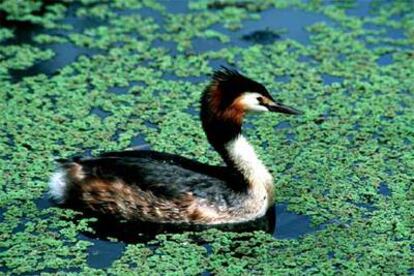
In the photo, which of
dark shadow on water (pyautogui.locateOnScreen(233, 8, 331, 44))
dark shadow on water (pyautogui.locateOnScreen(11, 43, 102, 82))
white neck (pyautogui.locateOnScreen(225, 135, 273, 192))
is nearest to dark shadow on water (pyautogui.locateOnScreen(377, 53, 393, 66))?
dark shadow on water (pyautogui.locateOnScreen(233, 8, 331, 44))

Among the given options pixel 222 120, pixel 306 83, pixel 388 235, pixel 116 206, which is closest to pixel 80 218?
pixel 116 206

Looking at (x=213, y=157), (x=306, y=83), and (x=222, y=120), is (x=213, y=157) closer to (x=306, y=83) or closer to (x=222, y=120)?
(x=222, y=120)

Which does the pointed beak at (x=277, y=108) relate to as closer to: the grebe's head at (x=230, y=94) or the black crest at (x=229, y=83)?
the grebe's head at (x=230, y=94)

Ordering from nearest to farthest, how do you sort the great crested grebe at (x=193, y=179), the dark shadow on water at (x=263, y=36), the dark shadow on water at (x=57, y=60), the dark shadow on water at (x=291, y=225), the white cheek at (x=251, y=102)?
the dark shadow on water at (x=291, y=225)
the great crested grebe at (x=193, y=179)
the white cheek at (x=251, y=102)
the dark shadow on water at (x=57, y=60)
the dark shadow on water at (x=263, y=36)

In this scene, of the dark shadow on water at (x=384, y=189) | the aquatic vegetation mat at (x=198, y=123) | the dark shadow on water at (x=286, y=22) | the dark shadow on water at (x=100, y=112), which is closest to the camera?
the aquatic vegetation mat at (x=198, y=123)

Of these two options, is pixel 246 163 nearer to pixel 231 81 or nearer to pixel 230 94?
pixel 230 94

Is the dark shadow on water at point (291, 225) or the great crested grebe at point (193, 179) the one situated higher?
the great crested grebe at point (193, 179)

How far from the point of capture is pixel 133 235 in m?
8.83

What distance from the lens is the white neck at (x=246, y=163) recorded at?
9.16m

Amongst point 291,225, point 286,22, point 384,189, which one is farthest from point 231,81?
point 286,22

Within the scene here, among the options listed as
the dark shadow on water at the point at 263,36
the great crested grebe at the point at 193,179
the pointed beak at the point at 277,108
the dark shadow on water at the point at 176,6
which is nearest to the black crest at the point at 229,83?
the great crested grebe at the point at 193,179

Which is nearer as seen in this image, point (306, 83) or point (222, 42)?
point (306, 83)

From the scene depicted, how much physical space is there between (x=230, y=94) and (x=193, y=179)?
2.50 feet

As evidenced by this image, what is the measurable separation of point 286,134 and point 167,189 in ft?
6.87
